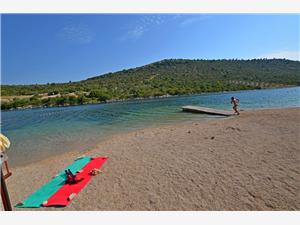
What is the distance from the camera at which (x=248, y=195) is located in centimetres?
368

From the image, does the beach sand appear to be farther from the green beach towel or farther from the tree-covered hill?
the tree-covered hill

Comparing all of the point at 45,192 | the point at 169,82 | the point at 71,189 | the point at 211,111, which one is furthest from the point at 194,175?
the point at 169,82

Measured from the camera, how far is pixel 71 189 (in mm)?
4754

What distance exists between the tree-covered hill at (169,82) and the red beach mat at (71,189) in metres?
48.8

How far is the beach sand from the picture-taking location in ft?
12.0

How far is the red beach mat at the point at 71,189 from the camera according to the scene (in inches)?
166

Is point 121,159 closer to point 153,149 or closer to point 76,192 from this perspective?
point 153,149

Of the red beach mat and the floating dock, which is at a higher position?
the red beach mat

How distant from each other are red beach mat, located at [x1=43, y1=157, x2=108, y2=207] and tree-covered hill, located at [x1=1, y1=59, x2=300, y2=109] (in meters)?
48.8

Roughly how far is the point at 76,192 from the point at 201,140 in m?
4.69

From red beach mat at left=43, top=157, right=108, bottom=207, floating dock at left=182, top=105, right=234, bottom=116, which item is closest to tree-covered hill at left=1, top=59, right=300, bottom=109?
floating dock at left=182, top=105, right=234, bottom=116

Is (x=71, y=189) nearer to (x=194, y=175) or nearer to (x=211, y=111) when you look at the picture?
(x=194, y=175)
